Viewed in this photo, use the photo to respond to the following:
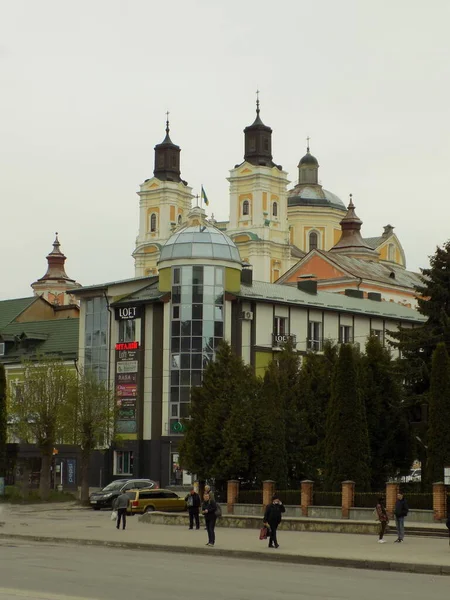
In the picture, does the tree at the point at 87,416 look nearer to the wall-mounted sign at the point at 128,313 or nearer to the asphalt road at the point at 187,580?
the wall-mounted sign at the point at 128,313

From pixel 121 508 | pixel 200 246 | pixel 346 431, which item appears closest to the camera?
pixel 121 508

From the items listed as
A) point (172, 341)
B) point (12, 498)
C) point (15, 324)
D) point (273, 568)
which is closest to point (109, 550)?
point (273, 568)

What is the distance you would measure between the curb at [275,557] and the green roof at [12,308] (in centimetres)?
5776

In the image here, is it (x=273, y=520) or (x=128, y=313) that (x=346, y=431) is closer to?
(x=273, y=520)

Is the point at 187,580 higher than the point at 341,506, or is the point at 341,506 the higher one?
the point at 341,506

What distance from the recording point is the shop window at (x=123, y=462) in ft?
228

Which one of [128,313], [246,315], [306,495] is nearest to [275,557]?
[306,495]

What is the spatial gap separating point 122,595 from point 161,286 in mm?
51832

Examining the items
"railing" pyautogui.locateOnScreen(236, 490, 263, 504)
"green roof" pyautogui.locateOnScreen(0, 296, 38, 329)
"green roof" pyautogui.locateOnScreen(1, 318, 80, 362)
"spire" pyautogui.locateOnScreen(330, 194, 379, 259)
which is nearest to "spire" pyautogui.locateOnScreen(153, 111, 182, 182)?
"spire" pyautogui.locateOnScreen(330, 194, 379, 259)

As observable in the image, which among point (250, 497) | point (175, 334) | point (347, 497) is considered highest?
point (175, 334)

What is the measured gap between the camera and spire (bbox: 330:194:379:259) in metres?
130

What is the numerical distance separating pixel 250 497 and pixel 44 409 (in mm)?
18738

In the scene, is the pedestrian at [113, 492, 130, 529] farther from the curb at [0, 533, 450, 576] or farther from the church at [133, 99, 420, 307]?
the church at [133, 99, 420, 307]

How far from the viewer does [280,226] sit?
136 m
